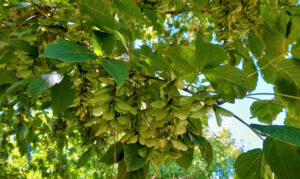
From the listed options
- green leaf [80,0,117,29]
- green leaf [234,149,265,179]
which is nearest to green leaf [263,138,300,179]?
green leaf [234,149,265,179]

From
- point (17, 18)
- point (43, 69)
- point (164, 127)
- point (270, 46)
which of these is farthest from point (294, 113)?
point (17, 18)

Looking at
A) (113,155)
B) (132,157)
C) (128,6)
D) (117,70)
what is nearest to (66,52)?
(117,70)

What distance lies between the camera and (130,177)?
40.9 inches

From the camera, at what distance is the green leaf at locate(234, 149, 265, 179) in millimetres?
1074

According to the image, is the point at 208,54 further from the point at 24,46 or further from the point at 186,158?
the point at 24,46

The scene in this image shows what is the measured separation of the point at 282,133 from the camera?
0.73m

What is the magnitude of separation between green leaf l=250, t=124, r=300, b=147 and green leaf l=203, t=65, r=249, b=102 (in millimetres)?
130

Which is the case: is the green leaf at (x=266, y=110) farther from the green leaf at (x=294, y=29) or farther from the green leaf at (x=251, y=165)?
the green leaf at (x=294, y=29)

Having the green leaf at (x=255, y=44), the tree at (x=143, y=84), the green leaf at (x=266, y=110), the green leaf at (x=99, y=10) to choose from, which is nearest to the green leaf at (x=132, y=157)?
the tree at (x=143, y=84)

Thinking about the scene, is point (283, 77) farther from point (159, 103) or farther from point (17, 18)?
point (17, 18)

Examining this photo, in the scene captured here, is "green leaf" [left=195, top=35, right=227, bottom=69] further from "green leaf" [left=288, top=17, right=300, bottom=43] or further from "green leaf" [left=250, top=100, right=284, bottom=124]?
"green leaf" [left=288, top=17, right=300, bottom=43]

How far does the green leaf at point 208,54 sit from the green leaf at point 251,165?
0.53 meters

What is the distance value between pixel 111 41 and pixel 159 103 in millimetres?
271

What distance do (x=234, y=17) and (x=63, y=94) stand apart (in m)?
1.03
